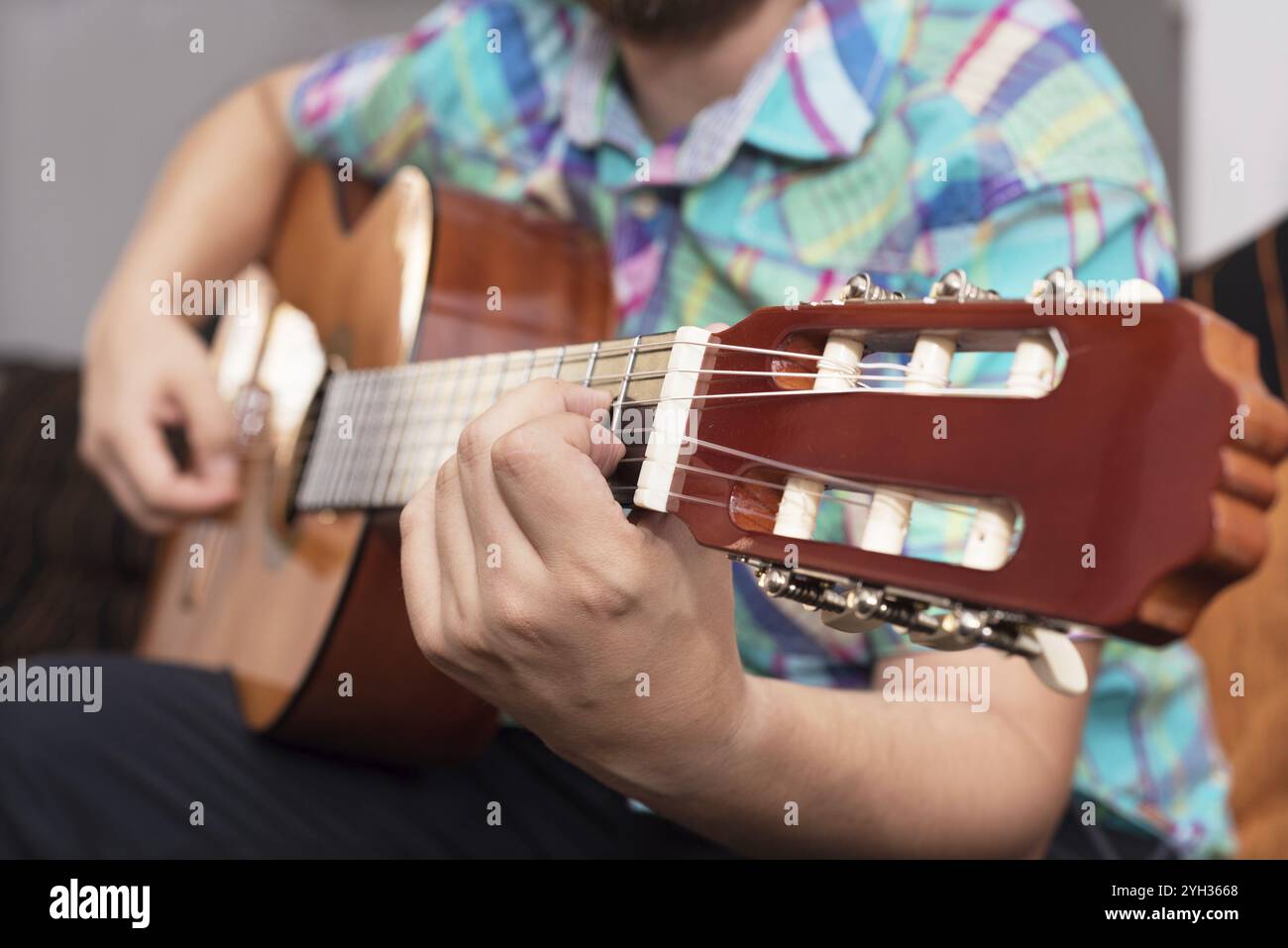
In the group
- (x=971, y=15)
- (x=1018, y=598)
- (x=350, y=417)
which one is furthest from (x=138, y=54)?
(x=1018, y=598)

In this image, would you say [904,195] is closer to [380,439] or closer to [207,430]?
[380,439]

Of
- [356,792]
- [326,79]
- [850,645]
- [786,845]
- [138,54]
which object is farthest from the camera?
[138,54]

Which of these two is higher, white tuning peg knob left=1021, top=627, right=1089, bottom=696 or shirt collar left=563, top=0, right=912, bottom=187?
shirt collar left=563, top=0, right=912, bottom=187

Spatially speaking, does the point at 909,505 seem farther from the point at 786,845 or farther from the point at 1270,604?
the point at 1270,604

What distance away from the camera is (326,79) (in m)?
1.25

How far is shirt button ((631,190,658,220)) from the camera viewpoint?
3.03 ft

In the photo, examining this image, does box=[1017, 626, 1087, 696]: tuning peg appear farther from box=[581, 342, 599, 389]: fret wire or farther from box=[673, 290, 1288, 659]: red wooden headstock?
box=[581, 342, 599, 389]: fret wire

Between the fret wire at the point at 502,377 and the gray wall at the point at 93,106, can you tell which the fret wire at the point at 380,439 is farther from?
the gray wall at the point at 93,106

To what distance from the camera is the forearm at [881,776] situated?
598mm

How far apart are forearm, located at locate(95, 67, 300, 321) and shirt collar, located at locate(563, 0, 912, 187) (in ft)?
1.94

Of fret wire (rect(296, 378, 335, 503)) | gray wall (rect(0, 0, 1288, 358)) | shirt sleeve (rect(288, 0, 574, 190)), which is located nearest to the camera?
fret wire (rect(296, 378, 335, 503))

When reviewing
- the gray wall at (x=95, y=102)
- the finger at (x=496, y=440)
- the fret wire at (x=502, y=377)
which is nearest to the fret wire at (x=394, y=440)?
the fret wire at (x=502, y=377)

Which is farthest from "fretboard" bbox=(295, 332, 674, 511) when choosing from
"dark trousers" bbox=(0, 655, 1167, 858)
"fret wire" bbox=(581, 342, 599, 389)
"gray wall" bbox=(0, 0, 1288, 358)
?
"gray wall" bbox=(0, 0, 1288, 358)
